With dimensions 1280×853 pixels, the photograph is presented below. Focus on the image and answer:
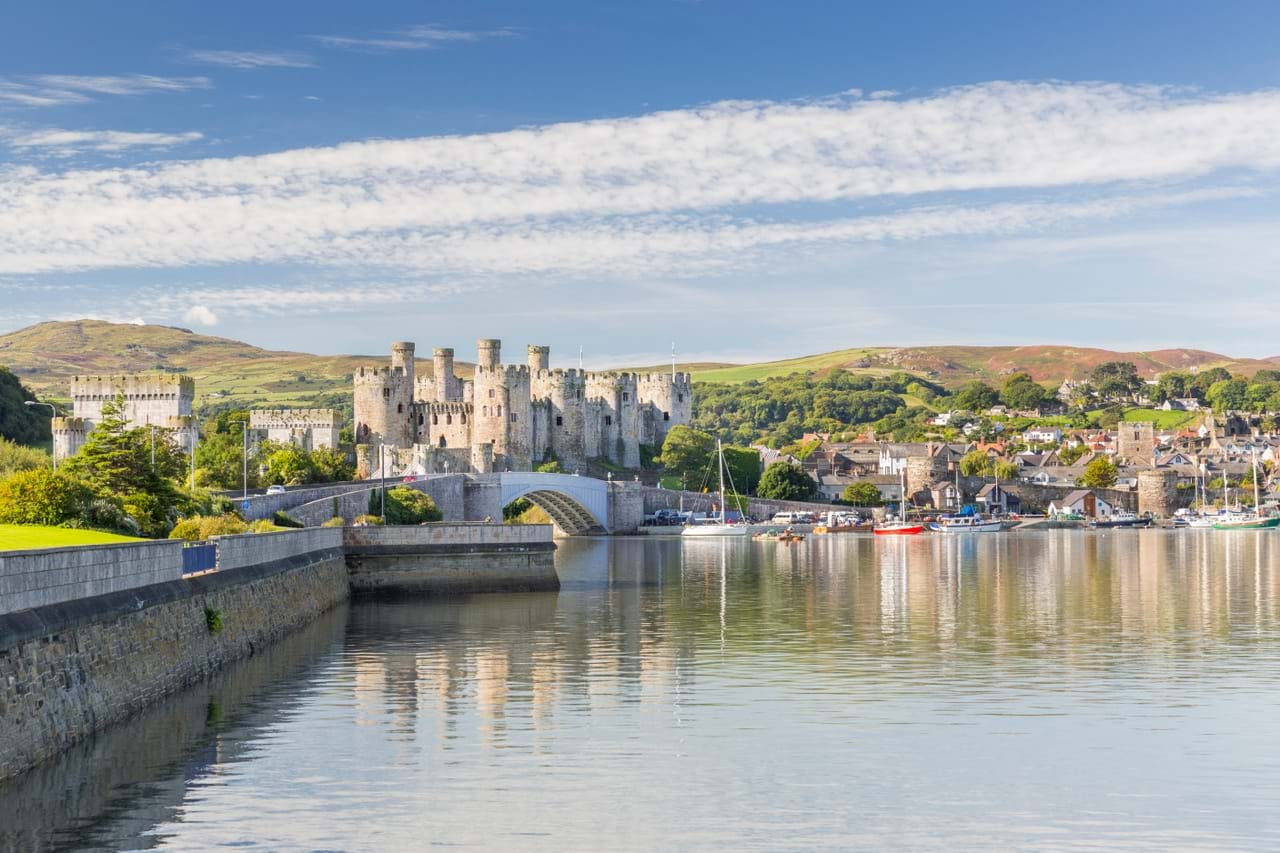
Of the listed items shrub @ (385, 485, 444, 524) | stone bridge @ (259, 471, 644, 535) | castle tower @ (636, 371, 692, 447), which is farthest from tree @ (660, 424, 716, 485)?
shrub @ (385, 485, 444, 524)

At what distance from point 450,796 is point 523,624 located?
19956mm

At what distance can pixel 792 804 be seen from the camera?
679 inches

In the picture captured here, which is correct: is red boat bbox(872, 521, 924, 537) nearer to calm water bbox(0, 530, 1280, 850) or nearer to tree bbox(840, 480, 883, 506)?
tree bbox(840, 480, 883, 506)

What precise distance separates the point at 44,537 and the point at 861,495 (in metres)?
108

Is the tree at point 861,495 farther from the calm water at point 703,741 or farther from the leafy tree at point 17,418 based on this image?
the calm water at point 703,741

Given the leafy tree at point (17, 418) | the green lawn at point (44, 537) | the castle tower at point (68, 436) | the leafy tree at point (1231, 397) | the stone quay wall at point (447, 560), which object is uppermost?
the leafy tree at point (1231, 397)

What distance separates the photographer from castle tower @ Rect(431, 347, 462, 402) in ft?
368

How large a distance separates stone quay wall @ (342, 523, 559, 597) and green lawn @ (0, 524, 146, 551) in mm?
17408

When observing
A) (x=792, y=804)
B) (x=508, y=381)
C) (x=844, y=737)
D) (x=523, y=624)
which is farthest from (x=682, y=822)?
(x=508, y=381)

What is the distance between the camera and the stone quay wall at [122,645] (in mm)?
16484

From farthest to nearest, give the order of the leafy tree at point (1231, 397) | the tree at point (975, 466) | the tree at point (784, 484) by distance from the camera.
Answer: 1. the leafy tree at point (1231, 397)
2. the tree at point (975, 466)
3. the tree at point (784, 484)

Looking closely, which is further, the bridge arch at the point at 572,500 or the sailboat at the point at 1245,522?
the sailboat at the point at 1245,522

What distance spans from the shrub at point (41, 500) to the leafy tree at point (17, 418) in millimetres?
50299

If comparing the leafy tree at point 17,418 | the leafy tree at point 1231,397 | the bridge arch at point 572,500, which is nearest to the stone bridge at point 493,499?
the bridge arch at point 572,500
